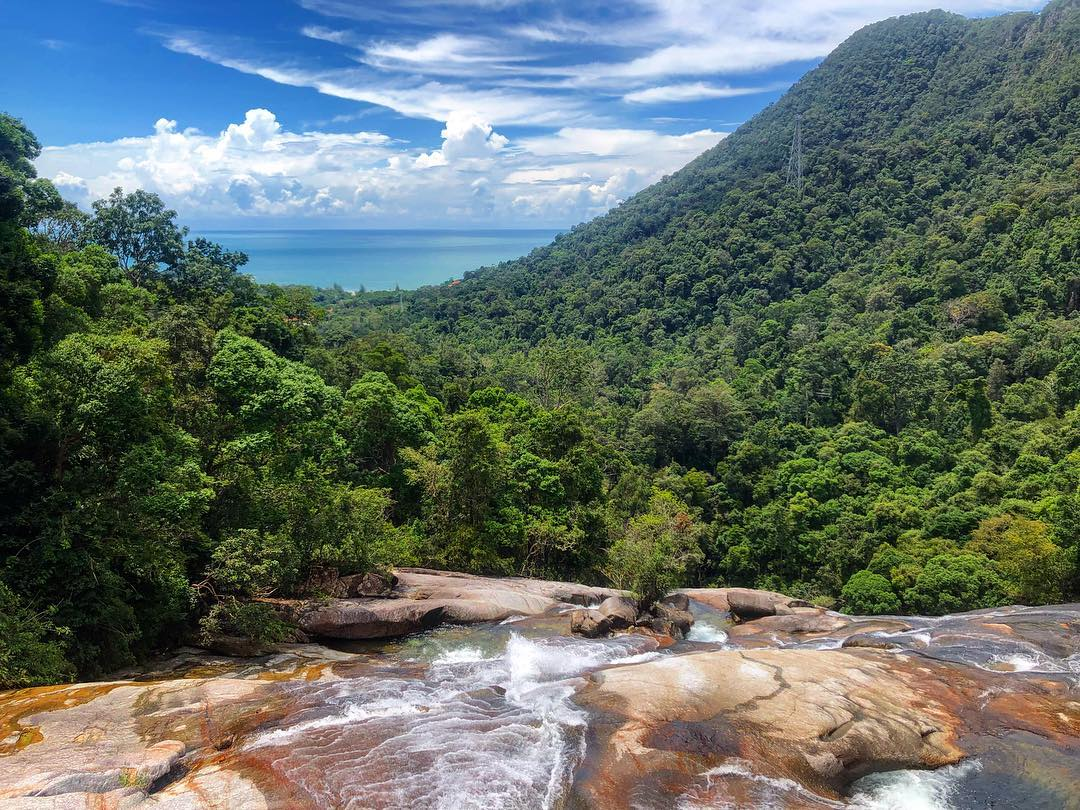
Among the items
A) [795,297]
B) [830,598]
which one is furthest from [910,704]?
[795,297]

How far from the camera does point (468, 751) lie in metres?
12.5

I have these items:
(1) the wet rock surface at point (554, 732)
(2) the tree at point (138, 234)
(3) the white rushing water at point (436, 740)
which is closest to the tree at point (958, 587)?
(1) the wet rock surface at point (554, 732)

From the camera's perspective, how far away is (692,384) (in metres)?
72.7

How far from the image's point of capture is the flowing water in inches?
440

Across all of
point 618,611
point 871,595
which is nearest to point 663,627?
point 618,611

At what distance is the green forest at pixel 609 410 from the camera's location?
16.3 m

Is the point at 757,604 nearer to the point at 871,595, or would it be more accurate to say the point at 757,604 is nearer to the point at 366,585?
the point at 871,595

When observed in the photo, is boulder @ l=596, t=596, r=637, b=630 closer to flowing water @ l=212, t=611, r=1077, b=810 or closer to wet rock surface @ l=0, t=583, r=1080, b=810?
wet rock surface @ l=0, t=583, r=1080, b=810

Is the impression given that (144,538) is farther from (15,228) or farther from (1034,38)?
(1034,38)

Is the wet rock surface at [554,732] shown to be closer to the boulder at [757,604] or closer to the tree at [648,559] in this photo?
the tree at [648,559]

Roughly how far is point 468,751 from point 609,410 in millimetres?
58012

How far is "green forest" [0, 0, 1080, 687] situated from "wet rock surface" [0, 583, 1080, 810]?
334cm

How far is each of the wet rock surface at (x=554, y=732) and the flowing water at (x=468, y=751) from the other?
0.05 meters

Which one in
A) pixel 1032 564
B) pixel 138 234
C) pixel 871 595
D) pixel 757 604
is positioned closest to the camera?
pixel 1032 564
